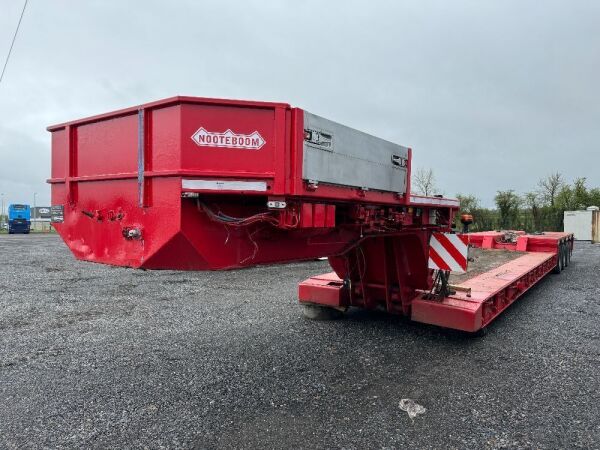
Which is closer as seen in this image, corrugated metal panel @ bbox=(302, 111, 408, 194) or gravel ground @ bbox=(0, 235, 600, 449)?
A: gravel ground @ bbox=(0, 235, 600, 449)

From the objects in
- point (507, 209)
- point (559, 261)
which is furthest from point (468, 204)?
point (559, 261)

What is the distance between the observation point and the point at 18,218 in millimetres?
33688

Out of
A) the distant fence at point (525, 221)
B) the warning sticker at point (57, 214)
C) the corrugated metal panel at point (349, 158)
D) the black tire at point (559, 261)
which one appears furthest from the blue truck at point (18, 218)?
the corrugated metal panel at point (349, 158)

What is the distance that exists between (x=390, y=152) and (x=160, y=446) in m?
3.15

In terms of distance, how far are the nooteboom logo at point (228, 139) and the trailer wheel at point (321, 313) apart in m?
3.63

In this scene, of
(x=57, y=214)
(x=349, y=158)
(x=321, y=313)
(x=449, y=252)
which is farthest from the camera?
(x=321, y=313)

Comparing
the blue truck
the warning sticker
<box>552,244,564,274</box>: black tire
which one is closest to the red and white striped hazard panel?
the warning sticker

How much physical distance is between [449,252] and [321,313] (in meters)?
1.99

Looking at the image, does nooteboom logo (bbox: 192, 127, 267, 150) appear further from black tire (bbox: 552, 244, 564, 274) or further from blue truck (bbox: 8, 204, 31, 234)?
blue truck (bbox: 8, 204, 31, 234)

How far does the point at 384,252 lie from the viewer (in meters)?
5.60

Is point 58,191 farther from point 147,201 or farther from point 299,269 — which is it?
point 299,269

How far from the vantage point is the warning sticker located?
384 cm

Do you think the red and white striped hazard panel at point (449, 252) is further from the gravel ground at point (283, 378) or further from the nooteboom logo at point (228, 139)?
the nooteboom logo at point (228, 139)

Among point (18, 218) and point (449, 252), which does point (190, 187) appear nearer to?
point (449, 252)
